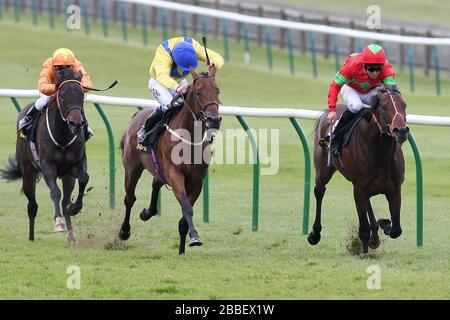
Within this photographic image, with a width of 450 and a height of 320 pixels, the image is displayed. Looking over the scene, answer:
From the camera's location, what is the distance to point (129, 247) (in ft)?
33.9

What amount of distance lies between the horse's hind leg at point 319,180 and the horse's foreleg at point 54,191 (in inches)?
80.1

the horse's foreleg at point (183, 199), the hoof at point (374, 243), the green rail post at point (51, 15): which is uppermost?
the horse's foreleg at point (183, 199)

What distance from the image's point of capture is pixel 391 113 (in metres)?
9.05

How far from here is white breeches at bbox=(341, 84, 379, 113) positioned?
970 centimetres

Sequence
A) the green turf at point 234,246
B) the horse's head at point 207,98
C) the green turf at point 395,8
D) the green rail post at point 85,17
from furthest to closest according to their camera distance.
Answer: the green turf at point 395,8 < the green rail post at point 85,17 < the horse's head at point 207,98 < the green turf at point 234,246

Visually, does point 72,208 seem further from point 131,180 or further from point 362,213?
point 362,213

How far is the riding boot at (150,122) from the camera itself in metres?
10.1

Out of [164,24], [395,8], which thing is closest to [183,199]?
[164,24]

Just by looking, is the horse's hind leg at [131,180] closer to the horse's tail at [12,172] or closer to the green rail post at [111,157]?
the green rail post at [111,157]

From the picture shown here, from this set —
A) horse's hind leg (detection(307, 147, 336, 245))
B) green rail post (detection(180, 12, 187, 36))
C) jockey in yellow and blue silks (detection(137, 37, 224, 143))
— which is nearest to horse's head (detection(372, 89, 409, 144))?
horse's hind leg (detection(307, 147, 336, 245))

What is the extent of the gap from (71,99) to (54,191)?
882mm

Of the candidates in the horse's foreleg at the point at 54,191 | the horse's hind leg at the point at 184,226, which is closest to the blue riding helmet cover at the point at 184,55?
the horse's hind leg at the point at 184,226

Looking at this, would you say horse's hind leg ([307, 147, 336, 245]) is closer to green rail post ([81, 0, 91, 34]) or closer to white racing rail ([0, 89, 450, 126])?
Answer: white racing rail ([0, 89, 450, 126])

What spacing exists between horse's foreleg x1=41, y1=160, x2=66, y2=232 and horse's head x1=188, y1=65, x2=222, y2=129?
1.62 meters
